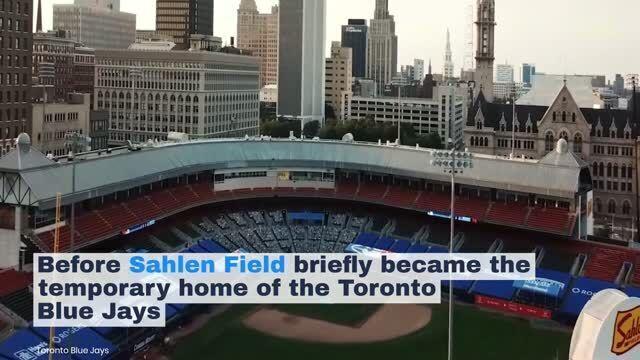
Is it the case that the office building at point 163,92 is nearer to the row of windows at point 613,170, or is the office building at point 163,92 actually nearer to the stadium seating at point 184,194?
the row of windows at point 613,170

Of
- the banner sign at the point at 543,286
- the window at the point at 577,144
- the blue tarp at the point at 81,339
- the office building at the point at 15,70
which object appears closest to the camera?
the blue tarp at the point at 81,339

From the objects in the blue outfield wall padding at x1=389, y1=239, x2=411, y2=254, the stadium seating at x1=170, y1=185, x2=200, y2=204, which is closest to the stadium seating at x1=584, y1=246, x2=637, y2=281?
the blue outfield wall padding at x1=389, y1=239, x2=411, y2=254

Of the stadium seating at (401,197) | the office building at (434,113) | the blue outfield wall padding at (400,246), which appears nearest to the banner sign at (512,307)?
the blue outfield wall padding at (400,246)

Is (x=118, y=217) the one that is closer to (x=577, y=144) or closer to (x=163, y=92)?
(x=577, y=144)

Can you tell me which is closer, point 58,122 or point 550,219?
point 550,219

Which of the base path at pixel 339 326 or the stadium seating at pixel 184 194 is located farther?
the stadium seating at pixel 184 194

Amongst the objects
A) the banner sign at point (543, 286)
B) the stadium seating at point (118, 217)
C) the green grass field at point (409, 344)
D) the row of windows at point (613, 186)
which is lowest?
the green grass field at point (409, 344)

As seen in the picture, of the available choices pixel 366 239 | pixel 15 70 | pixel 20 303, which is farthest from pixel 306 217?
pixel 15 70
